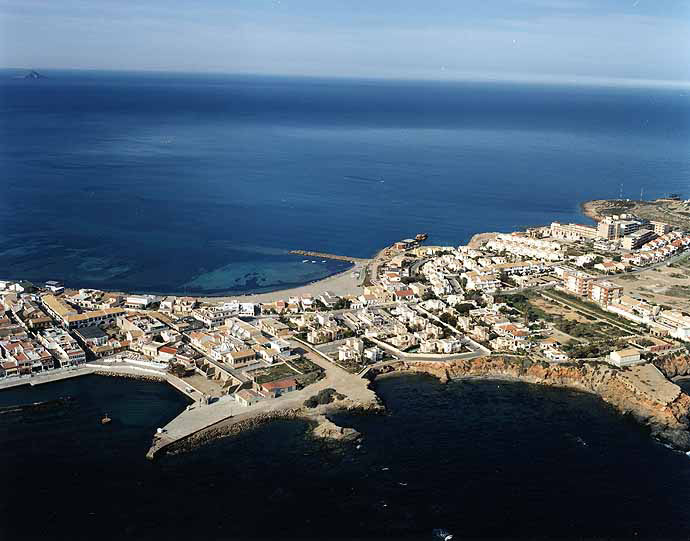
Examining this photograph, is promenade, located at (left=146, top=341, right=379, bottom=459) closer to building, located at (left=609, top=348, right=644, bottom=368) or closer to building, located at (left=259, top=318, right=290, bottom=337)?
building, located at (left=259, top=318, right=290, bottom=337)

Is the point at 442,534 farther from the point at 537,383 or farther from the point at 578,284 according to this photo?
the point at 578,284

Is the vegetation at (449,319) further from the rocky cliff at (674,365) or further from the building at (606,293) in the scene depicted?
the rocky cliff at (674,365)

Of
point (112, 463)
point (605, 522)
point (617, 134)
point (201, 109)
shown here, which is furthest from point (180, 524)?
point (201, 109)

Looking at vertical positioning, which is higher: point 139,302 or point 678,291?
point 678,291

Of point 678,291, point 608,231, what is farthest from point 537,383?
point 608,231

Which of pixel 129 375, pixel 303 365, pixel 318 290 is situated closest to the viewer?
pixel 129 375
